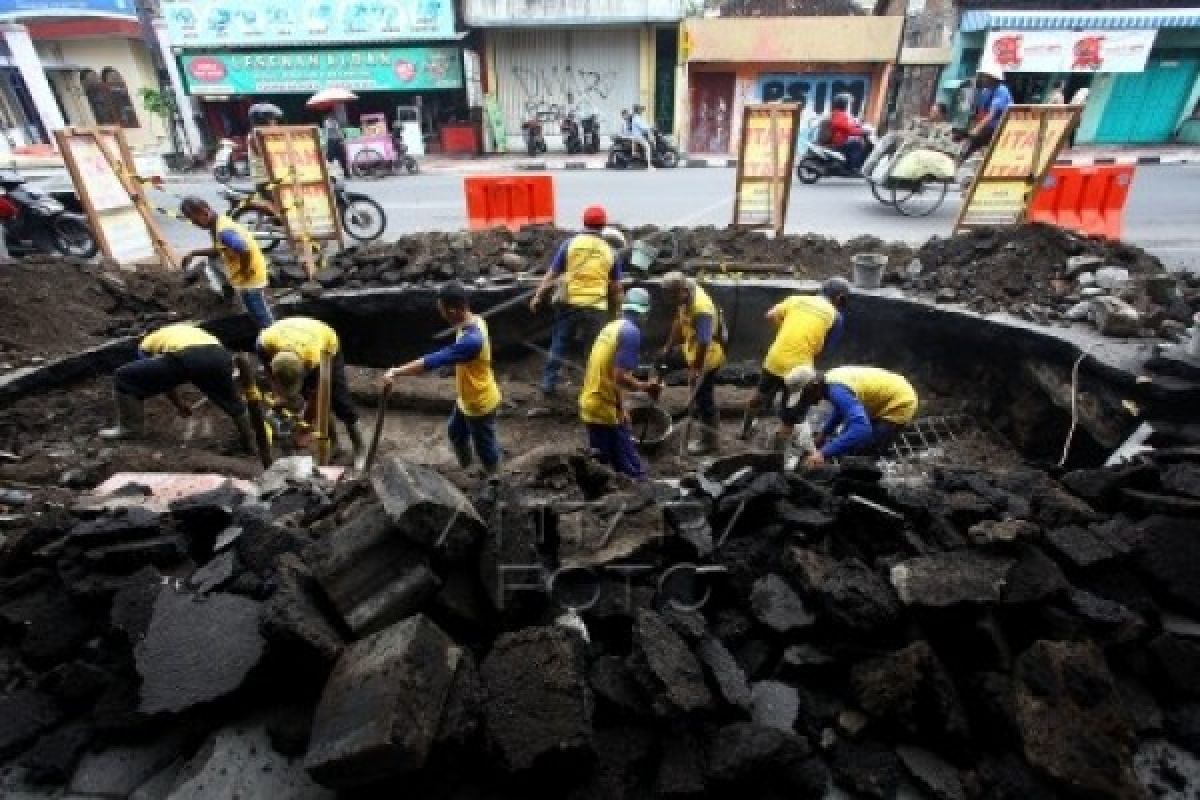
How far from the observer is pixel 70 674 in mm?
2281

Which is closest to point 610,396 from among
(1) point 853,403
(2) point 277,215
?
(1) point 853,403

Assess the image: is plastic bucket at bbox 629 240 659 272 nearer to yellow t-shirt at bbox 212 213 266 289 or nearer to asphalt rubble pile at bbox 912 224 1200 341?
asphalt rubble pile at bbox 912 224 1200 341

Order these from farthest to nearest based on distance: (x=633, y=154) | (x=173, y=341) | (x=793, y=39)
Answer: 1. (x=793, y=39)
2. (x=633, y=154)
3. (x=173, y=341)

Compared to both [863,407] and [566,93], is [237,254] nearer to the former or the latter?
[863,407]

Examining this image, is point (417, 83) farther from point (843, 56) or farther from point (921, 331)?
point (921, 331)

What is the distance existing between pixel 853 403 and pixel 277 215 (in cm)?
780

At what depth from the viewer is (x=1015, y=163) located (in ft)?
27.0

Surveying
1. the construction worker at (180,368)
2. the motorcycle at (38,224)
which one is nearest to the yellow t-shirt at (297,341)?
the construction worker at (180,368)

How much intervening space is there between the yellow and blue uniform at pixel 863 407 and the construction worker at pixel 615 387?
1.40 m

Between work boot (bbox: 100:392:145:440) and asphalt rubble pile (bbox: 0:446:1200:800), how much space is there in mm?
3282

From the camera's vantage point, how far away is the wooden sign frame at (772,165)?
336 inches

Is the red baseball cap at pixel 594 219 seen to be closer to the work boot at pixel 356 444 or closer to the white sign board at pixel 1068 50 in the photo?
the work boot at pixel 356 444

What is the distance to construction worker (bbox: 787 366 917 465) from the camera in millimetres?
4680

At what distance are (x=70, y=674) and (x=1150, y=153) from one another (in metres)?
24.5
